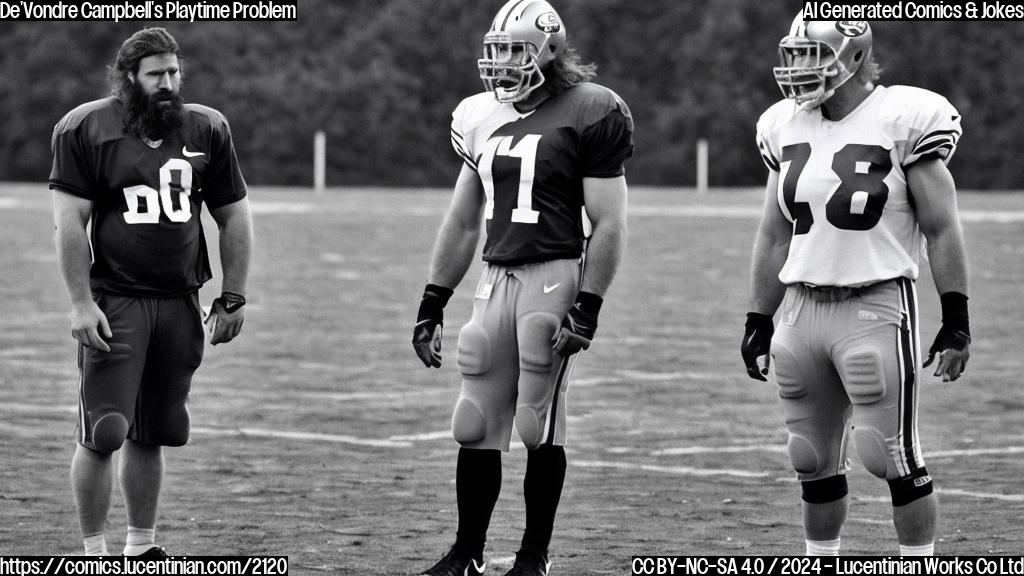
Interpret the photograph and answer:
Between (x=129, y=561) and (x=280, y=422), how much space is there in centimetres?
330

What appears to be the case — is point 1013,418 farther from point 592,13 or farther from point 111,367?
point 592,13

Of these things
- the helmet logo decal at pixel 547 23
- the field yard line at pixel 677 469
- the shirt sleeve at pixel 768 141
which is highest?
the helmet logo decal at pixel 547 23

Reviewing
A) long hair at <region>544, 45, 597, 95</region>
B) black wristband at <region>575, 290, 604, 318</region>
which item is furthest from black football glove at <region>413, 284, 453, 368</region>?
long hair at <region>544, 45, 597, 95</region>

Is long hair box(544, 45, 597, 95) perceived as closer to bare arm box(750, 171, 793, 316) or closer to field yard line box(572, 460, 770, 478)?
bare arm box(750, 171, 793, 316)

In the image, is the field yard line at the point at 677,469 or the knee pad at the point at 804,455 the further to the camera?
the field yard line at the point at 677,469

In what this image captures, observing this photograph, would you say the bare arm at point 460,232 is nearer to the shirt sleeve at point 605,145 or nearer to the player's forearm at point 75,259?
the shirt sleeve at point 605,145

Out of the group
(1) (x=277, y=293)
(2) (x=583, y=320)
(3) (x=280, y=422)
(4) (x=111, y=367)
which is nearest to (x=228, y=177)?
(4) (x=111, y=367)

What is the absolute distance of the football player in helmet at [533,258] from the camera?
604cm

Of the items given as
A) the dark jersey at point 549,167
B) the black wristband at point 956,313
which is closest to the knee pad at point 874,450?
the black wristband at point 956,313

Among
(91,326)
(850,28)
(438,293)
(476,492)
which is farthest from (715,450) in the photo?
(91,326)

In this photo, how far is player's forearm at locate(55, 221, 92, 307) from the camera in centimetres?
595

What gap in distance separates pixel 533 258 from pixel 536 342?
0.92ft

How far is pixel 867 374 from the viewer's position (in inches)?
220

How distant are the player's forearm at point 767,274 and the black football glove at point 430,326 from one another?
1.11 m
